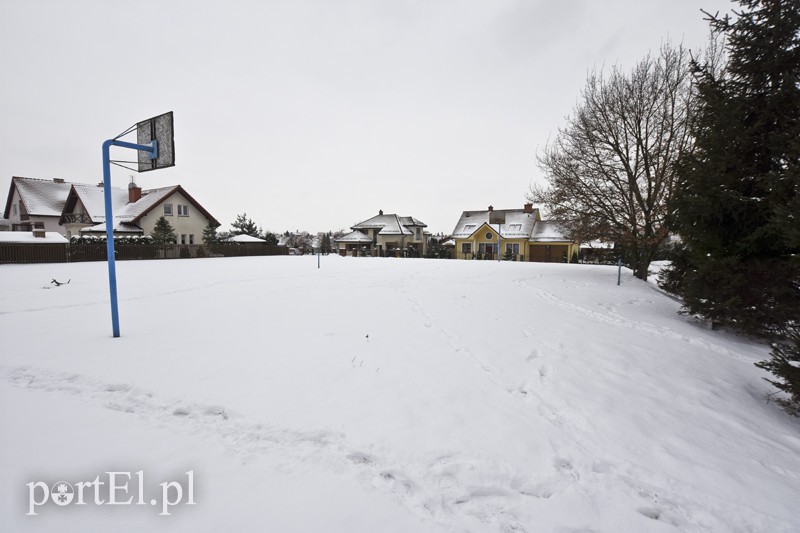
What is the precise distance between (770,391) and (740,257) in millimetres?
2975

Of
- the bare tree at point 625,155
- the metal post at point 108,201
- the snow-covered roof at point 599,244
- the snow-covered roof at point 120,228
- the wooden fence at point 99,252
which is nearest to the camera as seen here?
the metal post at point 108,201

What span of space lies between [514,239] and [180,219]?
37.5 meters

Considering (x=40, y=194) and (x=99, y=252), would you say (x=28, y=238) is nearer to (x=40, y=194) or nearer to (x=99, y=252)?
(x=99, y=252)

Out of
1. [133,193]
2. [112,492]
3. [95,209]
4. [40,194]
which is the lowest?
[112,492]

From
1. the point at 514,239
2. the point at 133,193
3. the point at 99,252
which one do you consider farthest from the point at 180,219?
the point at 514,239

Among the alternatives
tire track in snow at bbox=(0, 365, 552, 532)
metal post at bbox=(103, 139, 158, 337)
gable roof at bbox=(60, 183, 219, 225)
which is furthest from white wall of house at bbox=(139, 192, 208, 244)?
tire track in snow at bbox=(0, 365, 552, 532)

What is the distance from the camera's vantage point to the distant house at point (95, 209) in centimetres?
3186

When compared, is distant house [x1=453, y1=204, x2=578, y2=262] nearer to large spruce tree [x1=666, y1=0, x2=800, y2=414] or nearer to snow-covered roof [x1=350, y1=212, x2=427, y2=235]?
snow-covered roof [x1=350, y1=212, x2=427, y2=235]

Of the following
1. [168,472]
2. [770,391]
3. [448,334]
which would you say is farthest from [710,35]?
[168,472]

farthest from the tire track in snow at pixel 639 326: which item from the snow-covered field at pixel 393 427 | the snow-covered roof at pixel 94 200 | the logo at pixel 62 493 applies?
the snow-covered roof at pixel 94 200

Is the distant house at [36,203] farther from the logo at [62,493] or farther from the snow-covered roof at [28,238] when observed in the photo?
the logo at [62,493]

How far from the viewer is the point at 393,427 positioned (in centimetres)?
315

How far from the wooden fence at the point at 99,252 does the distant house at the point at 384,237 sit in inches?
725

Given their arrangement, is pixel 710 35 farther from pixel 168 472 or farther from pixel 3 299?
pixel 3 299
